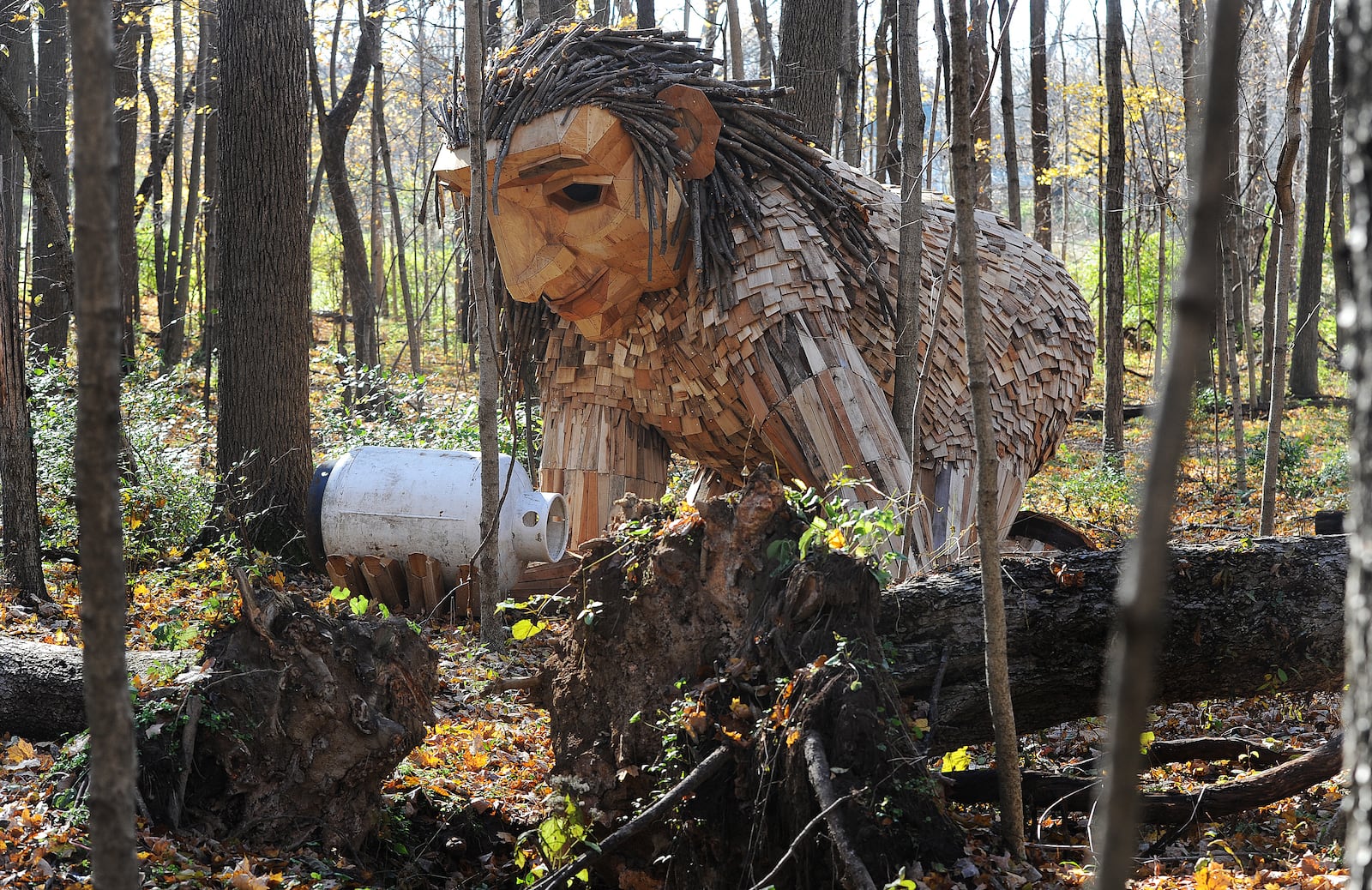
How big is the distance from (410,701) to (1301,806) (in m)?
2.87

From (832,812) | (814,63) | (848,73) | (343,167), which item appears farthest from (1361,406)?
(343,167)

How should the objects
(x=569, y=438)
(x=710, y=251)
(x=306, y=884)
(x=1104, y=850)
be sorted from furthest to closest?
(x=569, y=438), (x=710, y=251), (x=306, y=884), (x=1104, y=850)

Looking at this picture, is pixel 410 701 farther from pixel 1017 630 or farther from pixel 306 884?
pixel 1017 630

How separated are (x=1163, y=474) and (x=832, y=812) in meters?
1.61

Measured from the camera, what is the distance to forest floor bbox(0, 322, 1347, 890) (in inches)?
109

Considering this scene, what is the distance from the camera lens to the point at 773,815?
2.66 metres

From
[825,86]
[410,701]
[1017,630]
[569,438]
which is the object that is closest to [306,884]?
[410,701]

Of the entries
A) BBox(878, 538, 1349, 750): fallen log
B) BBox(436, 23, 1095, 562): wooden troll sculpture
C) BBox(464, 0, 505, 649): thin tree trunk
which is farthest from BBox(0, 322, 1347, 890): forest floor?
BBox(436, 23, 1095, 562): wooden troll sculpture

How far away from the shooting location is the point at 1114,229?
10516 mm

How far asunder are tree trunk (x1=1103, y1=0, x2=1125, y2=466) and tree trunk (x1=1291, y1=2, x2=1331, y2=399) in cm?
281

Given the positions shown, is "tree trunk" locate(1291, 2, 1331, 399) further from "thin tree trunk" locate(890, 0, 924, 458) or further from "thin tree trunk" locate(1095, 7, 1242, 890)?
"thin tree trunk" locate(1095, 7, 1242, 890)

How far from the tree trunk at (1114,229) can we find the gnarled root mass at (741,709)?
26.6 ft

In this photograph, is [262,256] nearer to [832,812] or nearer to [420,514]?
[420,514]

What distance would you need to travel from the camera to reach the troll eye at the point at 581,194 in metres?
4.60
